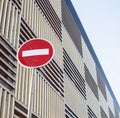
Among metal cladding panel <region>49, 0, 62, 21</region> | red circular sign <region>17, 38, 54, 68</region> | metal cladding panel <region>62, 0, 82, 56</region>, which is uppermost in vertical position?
metal cladding panel <region>62, 0, 82, 56</region>

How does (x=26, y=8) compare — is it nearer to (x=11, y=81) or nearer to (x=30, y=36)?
(x=30, y=36)

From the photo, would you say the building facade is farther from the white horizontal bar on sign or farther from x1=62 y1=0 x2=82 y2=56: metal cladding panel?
the white horizontal bar on sign

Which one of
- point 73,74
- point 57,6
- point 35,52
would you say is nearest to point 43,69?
point 57,6

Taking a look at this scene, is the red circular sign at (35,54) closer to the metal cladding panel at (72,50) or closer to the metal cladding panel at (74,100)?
the metal cladding panel at (74,100)

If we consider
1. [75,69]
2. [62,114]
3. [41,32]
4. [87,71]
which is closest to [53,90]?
[62,114]

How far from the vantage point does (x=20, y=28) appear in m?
12.2

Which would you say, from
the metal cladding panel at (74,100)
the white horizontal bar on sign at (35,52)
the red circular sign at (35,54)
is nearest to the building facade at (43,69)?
the metal cladding panel at (74,100)

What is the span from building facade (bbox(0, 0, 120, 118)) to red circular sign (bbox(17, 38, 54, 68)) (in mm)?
220

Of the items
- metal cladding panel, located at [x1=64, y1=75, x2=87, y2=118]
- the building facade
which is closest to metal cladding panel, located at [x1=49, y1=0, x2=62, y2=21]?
the building facade

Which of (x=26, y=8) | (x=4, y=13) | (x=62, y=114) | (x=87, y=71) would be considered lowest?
(x=62, y=114)

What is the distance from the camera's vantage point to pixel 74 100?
2050 cm

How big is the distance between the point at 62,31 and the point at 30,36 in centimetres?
751

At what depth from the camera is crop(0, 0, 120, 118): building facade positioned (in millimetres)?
10250

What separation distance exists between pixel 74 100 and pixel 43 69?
6.51 m
